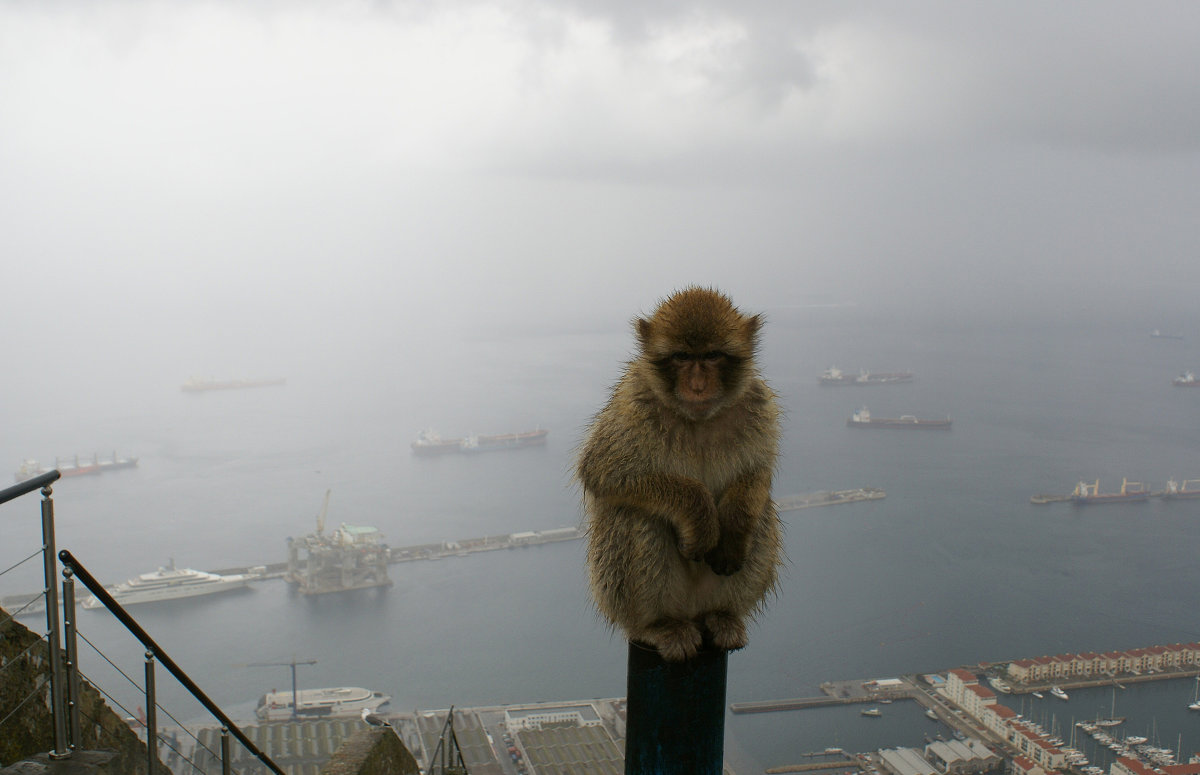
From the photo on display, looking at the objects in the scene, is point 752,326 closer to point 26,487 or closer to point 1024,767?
point 26,487

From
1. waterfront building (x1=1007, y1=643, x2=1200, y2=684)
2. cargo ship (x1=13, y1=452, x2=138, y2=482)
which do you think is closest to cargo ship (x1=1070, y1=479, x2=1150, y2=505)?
waterfront building (x1=1007, y1=643, x2=1200, y2=684)

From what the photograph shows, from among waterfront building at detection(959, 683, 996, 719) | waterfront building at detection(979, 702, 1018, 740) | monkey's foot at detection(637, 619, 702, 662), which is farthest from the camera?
waterfront building at detection(959, 683, 996, 719)

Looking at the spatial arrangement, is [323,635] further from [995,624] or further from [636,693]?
[636,693]

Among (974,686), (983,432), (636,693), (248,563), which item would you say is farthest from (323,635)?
(983,432)

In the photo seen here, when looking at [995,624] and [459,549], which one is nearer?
[995,624]

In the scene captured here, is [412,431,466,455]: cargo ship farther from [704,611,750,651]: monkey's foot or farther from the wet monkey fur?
[704,611,750,651]: monkey's foot

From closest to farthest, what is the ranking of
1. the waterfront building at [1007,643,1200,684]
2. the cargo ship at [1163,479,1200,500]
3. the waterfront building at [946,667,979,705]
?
1. the waterfront building at [946,667,979,705]
2. the waterfront building at [1007,643,1200,684]
3. the cargo ship at [1163,479,1200,500]

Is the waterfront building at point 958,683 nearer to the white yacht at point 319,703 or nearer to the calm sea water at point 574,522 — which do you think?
the calm sea water at point 574,522
